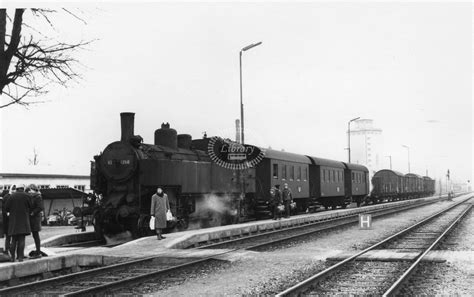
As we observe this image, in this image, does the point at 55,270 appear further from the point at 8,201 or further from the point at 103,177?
the point at 103,177

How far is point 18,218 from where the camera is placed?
933 cm

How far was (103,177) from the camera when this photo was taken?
15273 millimetres

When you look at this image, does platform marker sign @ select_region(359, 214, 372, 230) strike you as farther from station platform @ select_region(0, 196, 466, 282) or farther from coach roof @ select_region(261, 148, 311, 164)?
coach roof @ select_region(261, 148, 311, 164)

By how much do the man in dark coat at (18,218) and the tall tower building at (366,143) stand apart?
395 ft

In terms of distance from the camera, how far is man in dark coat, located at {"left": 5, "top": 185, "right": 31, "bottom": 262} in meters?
9.24

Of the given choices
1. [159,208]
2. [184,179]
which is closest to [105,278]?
[159,208]

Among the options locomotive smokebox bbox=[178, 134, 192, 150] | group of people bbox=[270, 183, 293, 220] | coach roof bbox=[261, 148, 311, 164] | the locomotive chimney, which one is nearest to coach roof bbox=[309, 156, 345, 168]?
coach roof bbox=[261, 148, 311, 164]

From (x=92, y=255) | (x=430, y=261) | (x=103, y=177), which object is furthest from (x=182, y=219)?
(x=430, y=261)

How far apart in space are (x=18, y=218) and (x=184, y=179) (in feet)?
21.8

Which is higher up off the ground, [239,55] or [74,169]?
[239,55]

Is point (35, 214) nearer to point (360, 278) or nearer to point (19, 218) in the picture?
point (19, 218)

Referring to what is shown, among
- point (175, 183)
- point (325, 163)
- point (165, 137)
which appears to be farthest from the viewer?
point (325, 163)

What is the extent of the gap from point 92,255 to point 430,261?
6521mm

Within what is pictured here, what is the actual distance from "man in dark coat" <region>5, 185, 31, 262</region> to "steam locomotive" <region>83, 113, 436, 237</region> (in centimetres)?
451
